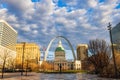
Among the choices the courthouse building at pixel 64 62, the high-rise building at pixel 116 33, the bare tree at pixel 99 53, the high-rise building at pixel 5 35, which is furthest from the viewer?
the high-rise building at pixel 5 35

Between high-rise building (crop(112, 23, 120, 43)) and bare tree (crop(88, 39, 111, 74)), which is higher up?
high-rise building (crop(112, 23, 120, 43))

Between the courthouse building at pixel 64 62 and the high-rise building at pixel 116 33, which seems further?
the courthouse building at pixel 64 62

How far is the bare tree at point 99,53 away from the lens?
5997cm

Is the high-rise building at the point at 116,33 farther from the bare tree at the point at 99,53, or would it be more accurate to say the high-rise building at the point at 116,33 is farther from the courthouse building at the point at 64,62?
the bare tree at the point at 99,53

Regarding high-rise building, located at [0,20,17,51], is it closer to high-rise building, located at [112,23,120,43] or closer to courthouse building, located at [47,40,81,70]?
courthouse building, located at [47,40,81,70]

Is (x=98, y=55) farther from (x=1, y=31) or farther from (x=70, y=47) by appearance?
(x=1, y=31)

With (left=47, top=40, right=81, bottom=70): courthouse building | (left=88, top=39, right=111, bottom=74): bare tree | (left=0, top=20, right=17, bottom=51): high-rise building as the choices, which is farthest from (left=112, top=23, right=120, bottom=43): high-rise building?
(left=0, top=20, right=17, bottom=51): high-rise building

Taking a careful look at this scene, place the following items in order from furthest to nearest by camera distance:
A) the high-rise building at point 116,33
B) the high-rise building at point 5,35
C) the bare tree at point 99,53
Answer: the high-rise building at point 5,35 < the high-rise building at point 116,33 < the bare tree at point 99,53

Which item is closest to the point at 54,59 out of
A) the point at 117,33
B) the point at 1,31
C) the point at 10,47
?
the point at 10,47

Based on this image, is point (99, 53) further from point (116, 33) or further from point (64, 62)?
point (64, 62)

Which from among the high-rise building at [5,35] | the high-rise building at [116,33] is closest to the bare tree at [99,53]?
the high-rise building at [116,33]

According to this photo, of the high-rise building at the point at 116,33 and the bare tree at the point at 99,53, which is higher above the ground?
the high-rise building at the point at 116,33

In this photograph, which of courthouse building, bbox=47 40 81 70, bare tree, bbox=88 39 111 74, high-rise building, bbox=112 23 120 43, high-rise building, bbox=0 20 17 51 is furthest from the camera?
high-rise building, bbox=0 20 17 51

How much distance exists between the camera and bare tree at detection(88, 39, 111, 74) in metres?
60.0
